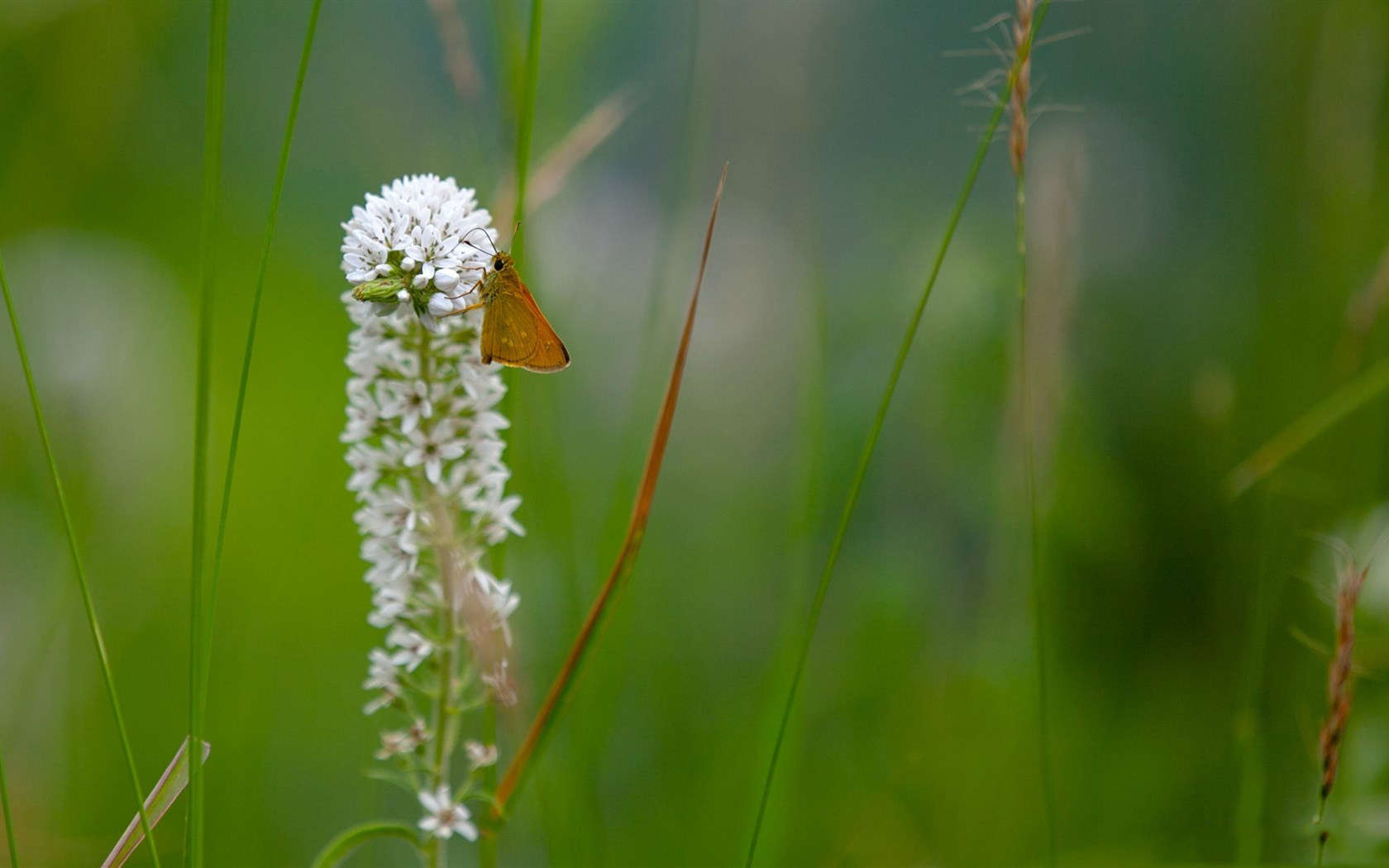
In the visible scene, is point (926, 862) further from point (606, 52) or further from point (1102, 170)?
point (606, 52)

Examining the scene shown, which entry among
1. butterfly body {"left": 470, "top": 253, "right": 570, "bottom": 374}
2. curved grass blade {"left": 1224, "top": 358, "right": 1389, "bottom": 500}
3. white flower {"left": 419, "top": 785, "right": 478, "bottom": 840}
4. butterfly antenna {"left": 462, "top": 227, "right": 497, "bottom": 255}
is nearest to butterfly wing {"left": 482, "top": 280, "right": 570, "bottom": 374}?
butterfly body {"left": 470, "top": 253, "right": 570, "bottom": 374}

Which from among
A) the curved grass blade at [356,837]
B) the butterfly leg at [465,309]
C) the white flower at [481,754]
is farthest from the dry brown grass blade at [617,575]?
the butterfly leg at [465,309]

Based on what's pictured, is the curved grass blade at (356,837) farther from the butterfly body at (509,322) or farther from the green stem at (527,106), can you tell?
the green stem at (527,106)

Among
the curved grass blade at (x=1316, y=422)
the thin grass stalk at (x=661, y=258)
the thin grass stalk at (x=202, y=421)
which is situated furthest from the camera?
the thin grass stalk at (x=661, y=258)

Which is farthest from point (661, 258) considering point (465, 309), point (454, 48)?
point (465, 309)

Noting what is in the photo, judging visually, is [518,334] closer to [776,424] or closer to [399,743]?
[399,743]

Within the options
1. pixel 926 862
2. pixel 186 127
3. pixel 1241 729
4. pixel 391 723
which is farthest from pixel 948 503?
pixel 186 127
